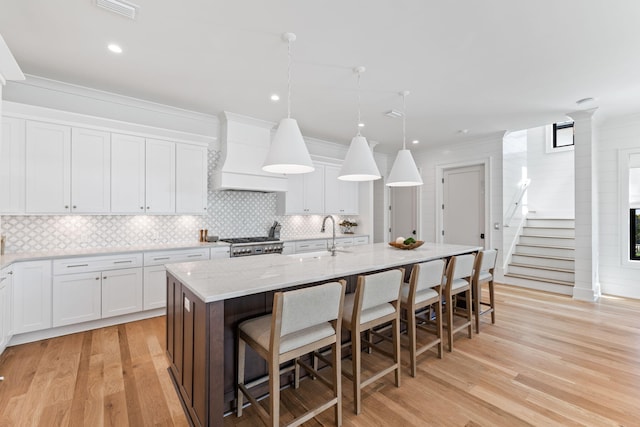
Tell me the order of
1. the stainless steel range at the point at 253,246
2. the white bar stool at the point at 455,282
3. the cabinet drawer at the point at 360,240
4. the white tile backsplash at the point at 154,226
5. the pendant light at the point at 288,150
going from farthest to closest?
1. the cabinet drawer at the point at 360,240
2. the stainless steel range at the point at 253,246
3. the white tile backsplash at the point at 154,226
4. the white bar stool at the point at 455,282
5. the pendant light at the point at 288,150

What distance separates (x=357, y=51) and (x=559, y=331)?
3714 mm

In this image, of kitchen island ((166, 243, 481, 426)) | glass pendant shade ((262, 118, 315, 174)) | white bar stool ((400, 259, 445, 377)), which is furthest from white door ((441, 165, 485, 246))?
glass pendant shade ((262, 118, 315, 174))

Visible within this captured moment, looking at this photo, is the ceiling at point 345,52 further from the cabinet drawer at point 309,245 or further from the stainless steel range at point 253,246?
the cabinet drawer at point 309,245

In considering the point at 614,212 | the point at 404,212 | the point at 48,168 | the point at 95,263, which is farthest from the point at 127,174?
the point at 614,212

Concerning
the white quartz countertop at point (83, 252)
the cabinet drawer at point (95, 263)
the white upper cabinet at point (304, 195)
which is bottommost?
the cabinet drawer at point (95, 263)

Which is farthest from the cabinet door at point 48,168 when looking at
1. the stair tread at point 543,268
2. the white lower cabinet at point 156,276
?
the stair tread at point 543,268

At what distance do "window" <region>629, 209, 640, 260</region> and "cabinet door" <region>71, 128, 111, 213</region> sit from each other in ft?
24.3

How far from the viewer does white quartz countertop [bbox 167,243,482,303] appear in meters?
1.75

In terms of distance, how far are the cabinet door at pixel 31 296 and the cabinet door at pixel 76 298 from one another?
0.07 metres

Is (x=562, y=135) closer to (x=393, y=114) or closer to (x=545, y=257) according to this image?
(x=545, y=257)

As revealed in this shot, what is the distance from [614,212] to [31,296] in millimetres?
7754

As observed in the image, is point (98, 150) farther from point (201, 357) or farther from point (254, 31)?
point (201, 357)

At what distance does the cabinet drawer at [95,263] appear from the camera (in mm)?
3107

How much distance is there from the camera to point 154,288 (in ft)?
12.0
